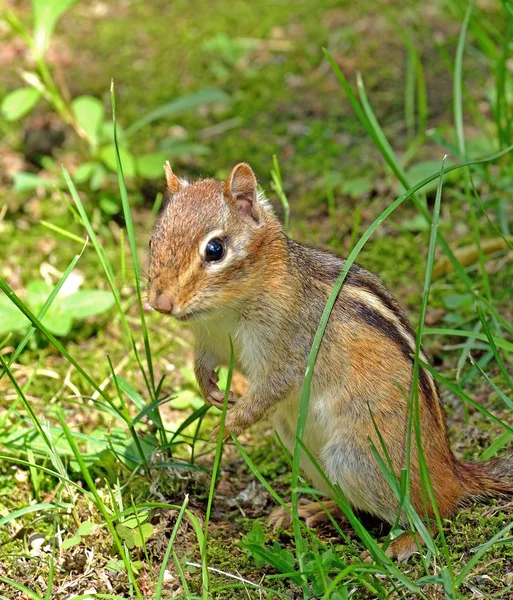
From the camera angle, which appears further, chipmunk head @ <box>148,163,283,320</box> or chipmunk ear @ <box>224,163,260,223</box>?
chipmunk ear @ <box>224,163,260,223</box>

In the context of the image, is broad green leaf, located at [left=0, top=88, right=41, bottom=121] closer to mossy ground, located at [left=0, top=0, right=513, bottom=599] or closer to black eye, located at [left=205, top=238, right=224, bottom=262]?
mossy ground, located at [left=0, top=0, right=513, bottom=599]

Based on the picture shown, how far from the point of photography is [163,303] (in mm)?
2746

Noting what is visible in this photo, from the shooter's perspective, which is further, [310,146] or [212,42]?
[212,42]

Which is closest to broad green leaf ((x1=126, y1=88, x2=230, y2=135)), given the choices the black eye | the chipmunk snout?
the black eye

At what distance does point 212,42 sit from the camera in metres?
6.15

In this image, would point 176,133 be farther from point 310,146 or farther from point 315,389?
point 315,389

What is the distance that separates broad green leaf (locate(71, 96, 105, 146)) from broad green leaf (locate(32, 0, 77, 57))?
354mm

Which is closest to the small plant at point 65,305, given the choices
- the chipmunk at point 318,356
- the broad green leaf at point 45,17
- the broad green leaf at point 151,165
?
the chipmunk at point 318,356

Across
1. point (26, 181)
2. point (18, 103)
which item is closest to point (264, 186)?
point (26, 181)

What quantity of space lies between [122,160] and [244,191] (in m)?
1.87

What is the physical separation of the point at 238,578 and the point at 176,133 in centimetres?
352

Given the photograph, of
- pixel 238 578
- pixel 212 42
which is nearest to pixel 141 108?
pixel 212 42

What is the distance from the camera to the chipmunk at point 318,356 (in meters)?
2.98

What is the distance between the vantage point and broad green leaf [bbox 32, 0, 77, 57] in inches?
194
